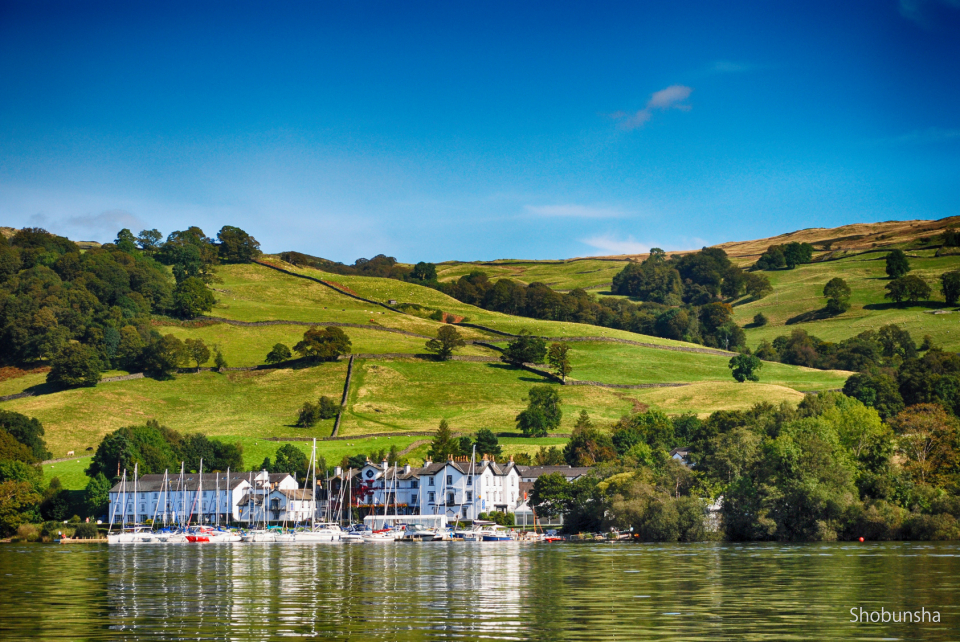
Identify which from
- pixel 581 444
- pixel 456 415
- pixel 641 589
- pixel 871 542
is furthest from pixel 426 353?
pixel 641 589

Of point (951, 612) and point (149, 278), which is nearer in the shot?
point (951, 612)

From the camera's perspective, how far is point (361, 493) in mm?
125812

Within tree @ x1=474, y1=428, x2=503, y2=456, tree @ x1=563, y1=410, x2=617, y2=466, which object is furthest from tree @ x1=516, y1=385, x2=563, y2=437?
tree @ x1=474, y1=428, x2=503, y2=456

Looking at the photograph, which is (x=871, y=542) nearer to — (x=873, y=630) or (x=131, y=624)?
(x=873, y=630)

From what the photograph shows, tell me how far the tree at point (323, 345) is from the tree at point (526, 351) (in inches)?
1196

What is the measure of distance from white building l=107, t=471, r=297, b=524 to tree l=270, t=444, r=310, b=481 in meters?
2.36

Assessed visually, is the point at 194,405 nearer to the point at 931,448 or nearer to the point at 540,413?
the point at 540,413

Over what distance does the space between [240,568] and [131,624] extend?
28407 mm

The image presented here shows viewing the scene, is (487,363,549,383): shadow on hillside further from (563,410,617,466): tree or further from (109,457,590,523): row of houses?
(109,457,590,523): row of houses

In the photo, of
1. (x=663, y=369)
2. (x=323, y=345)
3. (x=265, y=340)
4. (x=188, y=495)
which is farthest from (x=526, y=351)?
(x=188, y=495)

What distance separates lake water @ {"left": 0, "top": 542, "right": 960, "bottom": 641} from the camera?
1014 inches

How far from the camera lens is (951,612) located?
28.2 metres

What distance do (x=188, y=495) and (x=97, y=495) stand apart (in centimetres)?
1188

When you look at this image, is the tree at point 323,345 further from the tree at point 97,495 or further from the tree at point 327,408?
the tree at point 97,495
